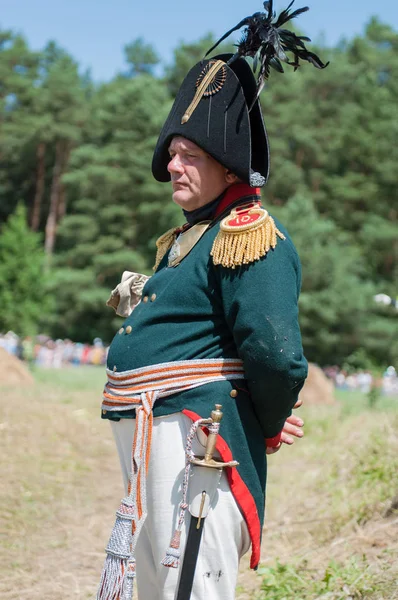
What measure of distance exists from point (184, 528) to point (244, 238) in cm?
89

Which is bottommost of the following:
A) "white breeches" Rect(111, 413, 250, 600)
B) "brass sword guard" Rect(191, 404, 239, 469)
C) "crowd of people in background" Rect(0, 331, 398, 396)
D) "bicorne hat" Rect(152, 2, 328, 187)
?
"white breeches" Rect(111, 413, 250, 600)

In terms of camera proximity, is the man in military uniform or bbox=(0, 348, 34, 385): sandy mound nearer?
the man in military uniform

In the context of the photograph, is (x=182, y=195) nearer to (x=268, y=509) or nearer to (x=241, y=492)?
(x=241, y=492)

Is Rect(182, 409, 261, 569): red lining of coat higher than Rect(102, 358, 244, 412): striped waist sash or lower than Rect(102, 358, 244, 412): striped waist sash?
lower

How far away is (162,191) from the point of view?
30.1 m

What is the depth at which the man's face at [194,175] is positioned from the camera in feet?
8.19

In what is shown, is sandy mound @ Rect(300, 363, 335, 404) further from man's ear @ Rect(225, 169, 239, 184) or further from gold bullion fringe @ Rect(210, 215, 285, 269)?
gold bullion fringe @ Rect(210, 215, 285, 269)

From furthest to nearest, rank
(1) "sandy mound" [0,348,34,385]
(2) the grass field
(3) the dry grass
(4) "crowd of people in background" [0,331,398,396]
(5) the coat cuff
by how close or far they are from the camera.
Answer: (4) "crowd of people in background" [0,331,398,396] → (1) "sandy mound" [0,348,34,385] → (3) the dry grass → (2) the grass field → (5) the coat cuff

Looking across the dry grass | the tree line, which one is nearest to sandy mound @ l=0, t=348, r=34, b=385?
the dry grass

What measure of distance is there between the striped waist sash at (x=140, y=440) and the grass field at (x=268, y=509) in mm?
1469

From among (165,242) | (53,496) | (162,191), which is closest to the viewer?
(165,242)

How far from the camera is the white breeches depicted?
226 cm

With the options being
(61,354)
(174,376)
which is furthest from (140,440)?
(61,354)

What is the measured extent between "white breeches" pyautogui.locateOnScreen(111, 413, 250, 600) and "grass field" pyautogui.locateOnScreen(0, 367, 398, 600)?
1.28 meters
